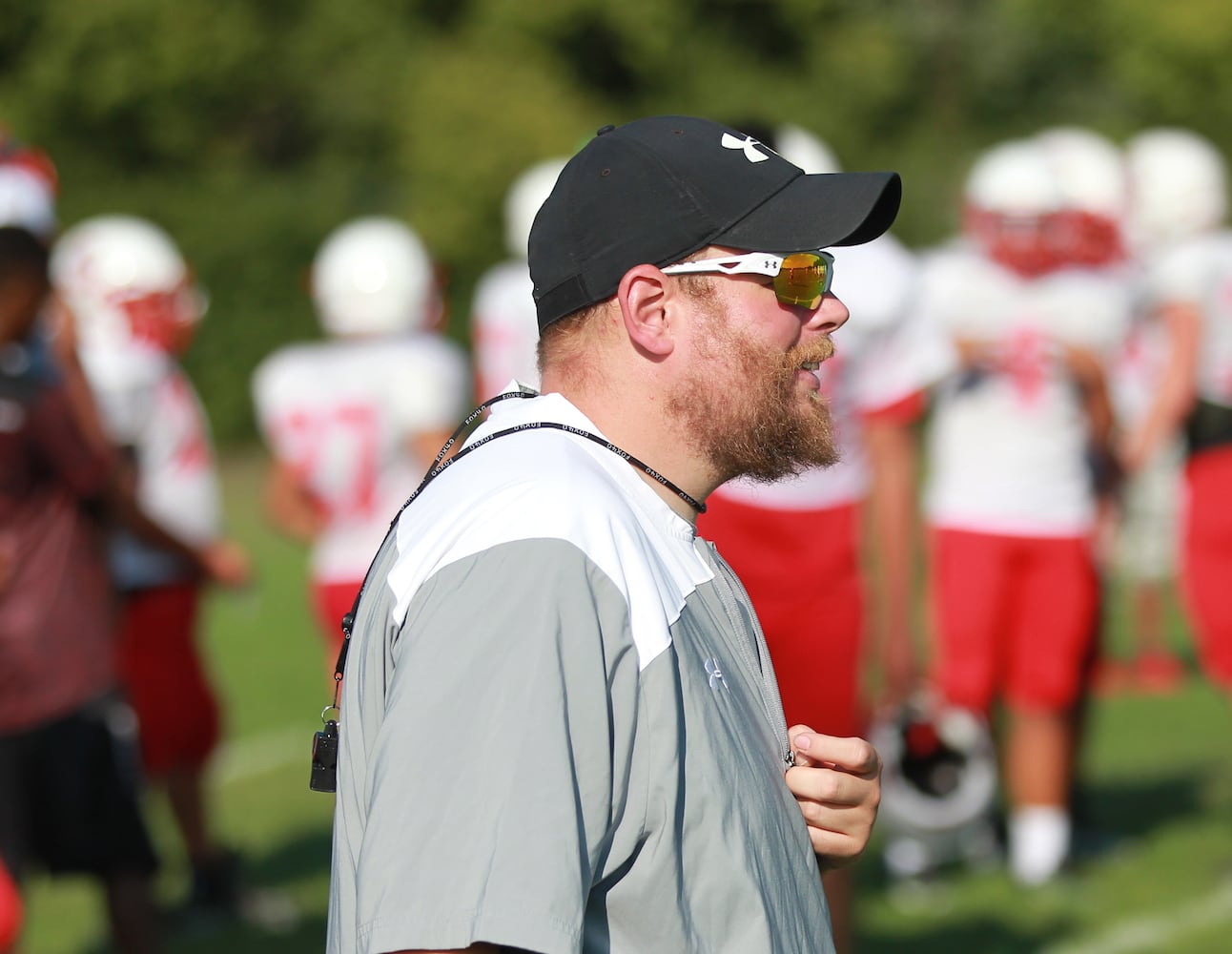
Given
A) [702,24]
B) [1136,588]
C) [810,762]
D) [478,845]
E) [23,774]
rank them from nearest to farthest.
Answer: [478,845] < [810,762] < [23,774] < [1136,588] < [702,24]

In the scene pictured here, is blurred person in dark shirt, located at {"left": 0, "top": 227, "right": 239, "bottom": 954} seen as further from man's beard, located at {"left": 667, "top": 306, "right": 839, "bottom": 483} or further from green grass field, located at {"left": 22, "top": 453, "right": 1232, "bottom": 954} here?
man's beard, located at {"left": 667, "top": 306, "right": 839, "bottom": 483}

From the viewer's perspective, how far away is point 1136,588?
1070 centimetres

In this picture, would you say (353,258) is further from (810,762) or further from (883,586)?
(810,762)

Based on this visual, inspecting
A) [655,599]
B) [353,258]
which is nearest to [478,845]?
[655,599]

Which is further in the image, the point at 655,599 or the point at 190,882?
the point at 190,882

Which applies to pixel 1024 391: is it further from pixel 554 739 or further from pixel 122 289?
pixel 554 739

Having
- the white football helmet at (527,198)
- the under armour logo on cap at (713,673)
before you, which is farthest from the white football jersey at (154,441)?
the under armour logo on cap at (713,673)

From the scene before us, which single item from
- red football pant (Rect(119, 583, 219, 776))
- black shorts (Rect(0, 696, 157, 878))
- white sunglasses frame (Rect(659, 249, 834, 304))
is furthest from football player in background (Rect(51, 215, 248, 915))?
white sunglasses frame (Rect(659, 249, 834, 304))

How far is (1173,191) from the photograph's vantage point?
7.12m

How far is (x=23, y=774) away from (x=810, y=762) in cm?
315

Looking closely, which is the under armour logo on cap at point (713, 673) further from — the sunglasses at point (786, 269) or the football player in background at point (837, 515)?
the football player in background at point (837, 515)

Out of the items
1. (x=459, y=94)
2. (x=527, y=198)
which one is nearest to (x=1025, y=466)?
(x=527, y=198)

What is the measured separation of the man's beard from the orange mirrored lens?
58mm

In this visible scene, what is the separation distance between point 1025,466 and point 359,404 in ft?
8.30
